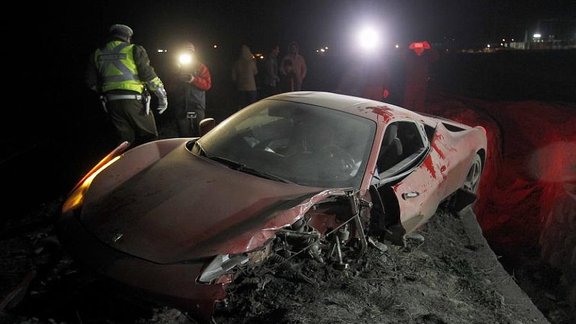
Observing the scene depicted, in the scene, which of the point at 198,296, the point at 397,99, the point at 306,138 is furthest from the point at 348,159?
the point at 397,99

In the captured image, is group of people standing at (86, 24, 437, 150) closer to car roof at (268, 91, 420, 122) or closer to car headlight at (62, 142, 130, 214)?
car headlight at (62, 142, 130, 214)

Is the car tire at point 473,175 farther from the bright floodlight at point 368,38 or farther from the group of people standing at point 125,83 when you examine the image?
the bright floodlight at point 368,38

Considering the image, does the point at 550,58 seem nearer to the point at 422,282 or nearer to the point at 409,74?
the point at 409,74

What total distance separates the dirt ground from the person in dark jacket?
2.80 metres

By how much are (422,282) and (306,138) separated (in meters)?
1.56

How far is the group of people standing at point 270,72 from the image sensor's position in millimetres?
9039

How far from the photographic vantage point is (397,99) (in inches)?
365

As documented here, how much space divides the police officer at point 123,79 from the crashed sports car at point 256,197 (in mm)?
1028

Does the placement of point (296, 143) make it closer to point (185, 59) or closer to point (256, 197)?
point (256, 197)

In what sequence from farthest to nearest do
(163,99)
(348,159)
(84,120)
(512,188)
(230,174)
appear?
(512,188) → (84,120) → (163,99) → (348,159) → (230,174)

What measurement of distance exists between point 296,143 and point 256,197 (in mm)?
879

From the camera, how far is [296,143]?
3.73 m

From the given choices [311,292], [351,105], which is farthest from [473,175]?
[311,292]

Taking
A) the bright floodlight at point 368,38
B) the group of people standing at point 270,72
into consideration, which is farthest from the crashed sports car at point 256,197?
the group of people standing at point 270,72
